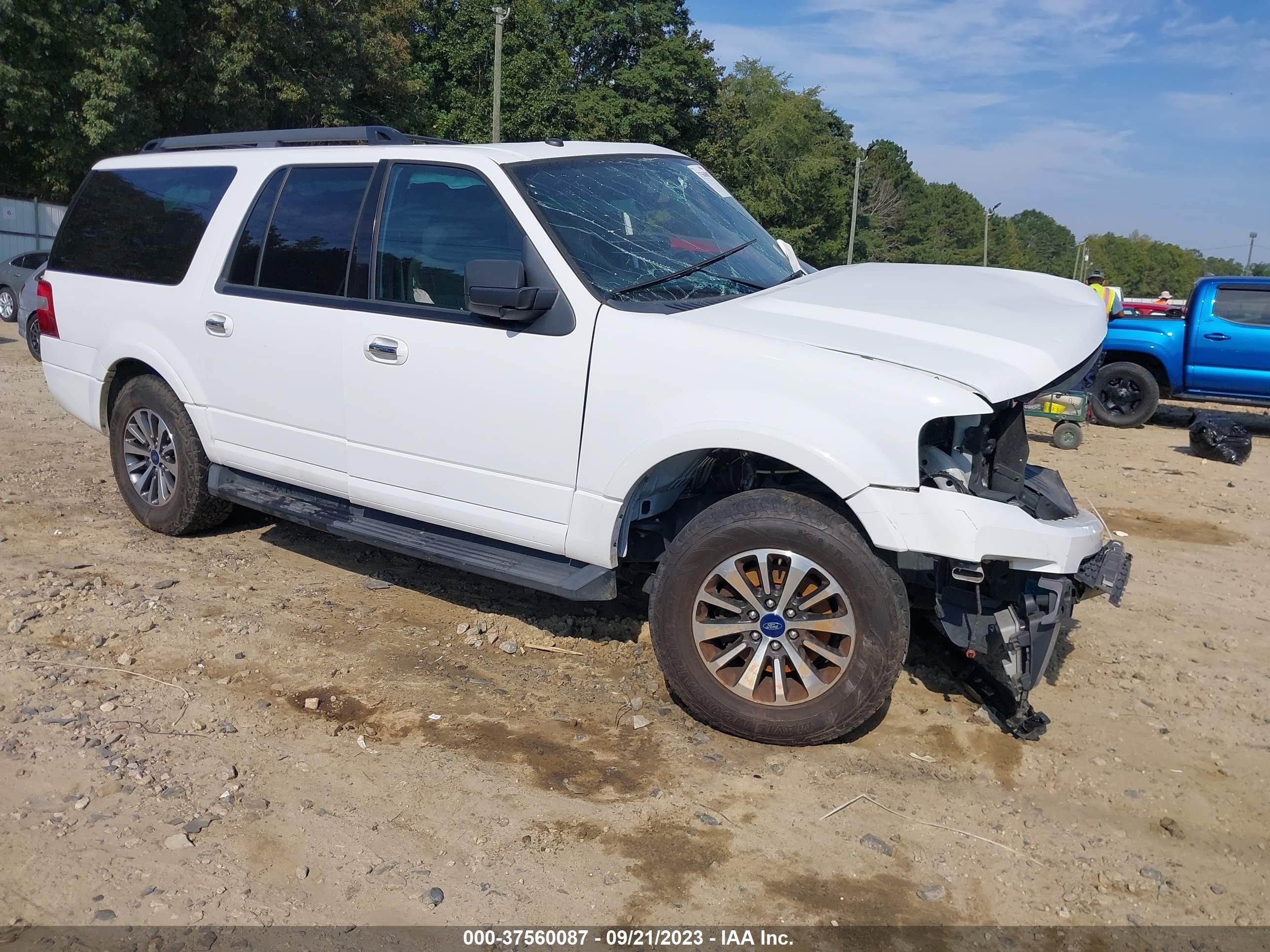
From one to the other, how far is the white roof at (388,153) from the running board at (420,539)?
161 centimetres

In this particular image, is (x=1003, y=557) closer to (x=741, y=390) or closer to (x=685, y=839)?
(x=741, y=390)

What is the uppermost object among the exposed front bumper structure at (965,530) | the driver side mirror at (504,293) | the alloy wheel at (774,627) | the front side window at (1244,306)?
the front side window at (1244,306)

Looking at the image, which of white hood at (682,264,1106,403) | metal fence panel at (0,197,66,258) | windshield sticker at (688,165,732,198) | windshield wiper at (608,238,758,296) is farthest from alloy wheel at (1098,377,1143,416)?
metal fence panel at (0,197,66,258)

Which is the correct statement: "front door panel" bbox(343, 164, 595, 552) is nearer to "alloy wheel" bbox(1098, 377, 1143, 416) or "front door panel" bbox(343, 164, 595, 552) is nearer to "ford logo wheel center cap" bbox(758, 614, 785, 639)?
"ford logo wheel center cap" bbox(758, 614, 785, 639)

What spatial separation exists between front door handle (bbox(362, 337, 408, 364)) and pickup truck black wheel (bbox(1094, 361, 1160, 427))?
32.9 feet

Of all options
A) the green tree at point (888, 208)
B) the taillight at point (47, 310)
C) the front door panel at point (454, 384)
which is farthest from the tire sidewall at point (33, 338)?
the green tree at point (888, 208)

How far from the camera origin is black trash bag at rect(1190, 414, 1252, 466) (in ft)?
32.0

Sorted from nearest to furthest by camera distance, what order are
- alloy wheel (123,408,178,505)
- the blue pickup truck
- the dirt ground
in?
the dirt ground < alloy wheel (123,408,178,505) < the blue pickup truck

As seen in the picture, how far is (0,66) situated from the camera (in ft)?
81.4

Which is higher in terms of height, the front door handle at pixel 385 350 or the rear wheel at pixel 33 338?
the front door handle at pixel 385 350

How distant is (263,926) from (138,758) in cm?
114

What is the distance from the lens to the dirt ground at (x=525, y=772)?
9.68 feet

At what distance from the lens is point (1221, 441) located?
32.0 ft

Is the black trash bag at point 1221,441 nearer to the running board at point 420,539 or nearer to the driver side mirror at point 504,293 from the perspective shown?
the running board at point 420,539
